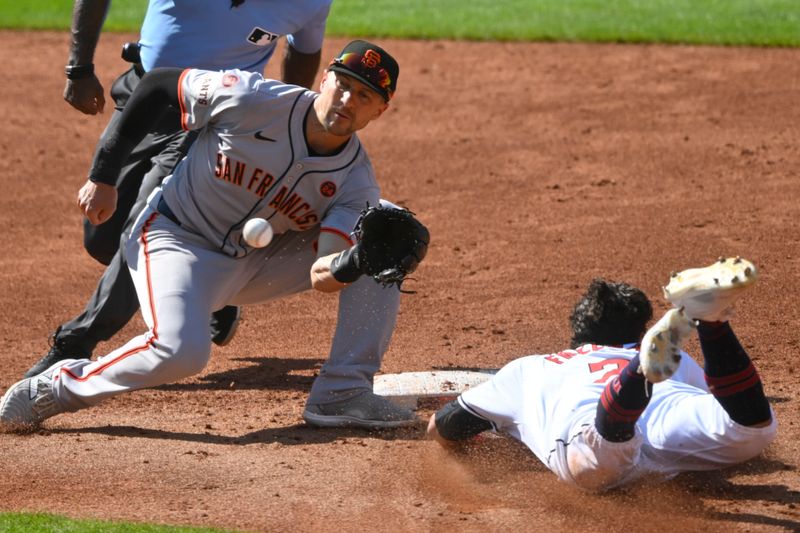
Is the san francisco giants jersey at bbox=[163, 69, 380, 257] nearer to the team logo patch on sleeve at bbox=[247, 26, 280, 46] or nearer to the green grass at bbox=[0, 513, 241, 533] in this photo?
the team logo patch on sleeve at bbox=[247, 26, 280, 46]

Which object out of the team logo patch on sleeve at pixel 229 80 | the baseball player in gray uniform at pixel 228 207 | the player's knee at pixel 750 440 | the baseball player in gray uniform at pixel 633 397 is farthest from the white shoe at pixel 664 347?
the team logo patch on sleeve at pixel 229 80

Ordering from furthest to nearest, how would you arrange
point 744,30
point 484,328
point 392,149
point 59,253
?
point 744,30, point 392,149, point 59,253, point 484,328


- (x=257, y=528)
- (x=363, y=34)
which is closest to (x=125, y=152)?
(x=257, y=528)

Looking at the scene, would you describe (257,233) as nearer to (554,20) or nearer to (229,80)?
(229,80)

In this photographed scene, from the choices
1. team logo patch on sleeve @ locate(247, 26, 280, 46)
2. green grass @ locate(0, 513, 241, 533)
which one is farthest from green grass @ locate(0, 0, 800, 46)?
green grass @ locate(0, 513, 241, 533)

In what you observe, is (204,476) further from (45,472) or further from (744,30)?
(744,30)

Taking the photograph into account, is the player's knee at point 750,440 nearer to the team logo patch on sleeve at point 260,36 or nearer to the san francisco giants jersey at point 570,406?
the san francisco giants jersey at point 570,406
